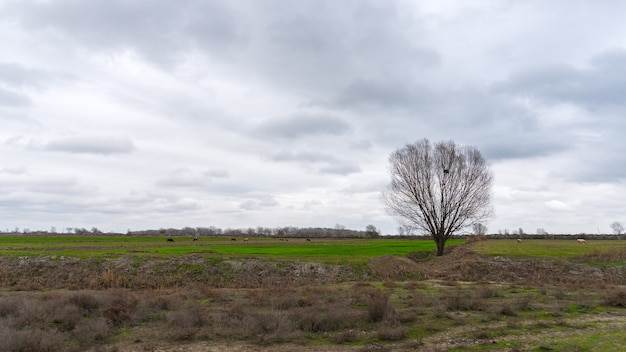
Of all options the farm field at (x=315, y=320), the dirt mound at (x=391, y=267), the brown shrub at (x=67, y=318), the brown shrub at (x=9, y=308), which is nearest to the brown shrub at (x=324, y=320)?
the farm field at (x=315, y=320)

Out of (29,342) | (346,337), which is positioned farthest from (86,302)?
(346,337)

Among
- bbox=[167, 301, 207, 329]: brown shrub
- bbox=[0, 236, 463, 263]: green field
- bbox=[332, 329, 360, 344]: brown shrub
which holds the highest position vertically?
bbox=[0, 236, 463, 263]: green field

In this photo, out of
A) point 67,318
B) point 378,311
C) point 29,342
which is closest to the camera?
point 29,342

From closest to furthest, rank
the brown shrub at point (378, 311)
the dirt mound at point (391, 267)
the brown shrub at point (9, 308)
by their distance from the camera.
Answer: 1. the brown shrub at point (378, 311)
2. the brown shrub at point (9, 308)
3. the dirt mound at point (391, 267)

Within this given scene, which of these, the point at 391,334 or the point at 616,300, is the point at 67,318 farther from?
the point at 616,300

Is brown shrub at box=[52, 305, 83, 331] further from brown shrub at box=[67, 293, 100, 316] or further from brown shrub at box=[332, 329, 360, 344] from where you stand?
brown shrub at box=[332, 329, 360, 344]

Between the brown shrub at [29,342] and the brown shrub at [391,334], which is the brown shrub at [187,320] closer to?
the brown shrub at [29,342]

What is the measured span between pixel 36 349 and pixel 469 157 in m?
42.9

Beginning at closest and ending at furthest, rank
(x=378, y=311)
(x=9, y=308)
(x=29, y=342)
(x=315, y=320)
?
(x=29, y=342) → (x=315, y=320) → (x=378, y=311) → (x=9, y=308)

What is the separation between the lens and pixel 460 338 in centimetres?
1302

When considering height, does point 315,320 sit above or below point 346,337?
above

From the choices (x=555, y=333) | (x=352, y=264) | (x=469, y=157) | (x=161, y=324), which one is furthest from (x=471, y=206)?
(x=161, y=324)

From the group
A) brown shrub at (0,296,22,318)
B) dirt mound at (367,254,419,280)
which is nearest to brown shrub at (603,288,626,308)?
dirt mound at (367,254,419,280)

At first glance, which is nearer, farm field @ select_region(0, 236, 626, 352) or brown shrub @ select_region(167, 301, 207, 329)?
farm field @ select_region(0, 236, 626, 352)
